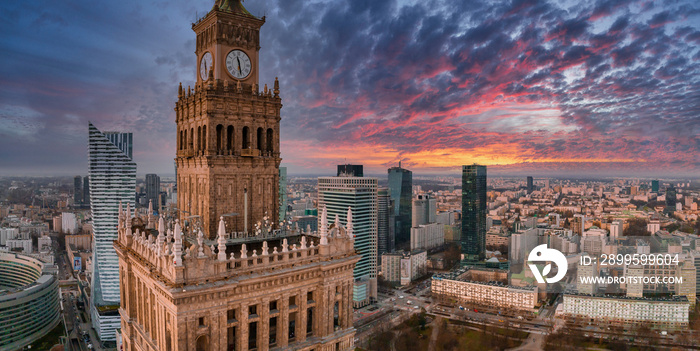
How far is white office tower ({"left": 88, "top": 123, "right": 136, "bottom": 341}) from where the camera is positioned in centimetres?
8281

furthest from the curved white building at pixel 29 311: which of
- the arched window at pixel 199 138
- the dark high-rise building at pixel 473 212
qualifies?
the dark high-rise building at pixel 473 212

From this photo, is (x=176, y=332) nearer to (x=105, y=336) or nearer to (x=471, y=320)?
(x=105, y=336)

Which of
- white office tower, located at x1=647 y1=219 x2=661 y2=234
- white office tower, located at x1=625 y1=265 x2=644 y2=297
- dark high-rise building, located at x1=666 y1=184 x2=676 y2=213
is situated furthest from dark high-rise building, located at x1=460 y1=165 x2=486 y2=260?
dark high-rise building, located at x1=666 y1=184 x2=676 y2=213

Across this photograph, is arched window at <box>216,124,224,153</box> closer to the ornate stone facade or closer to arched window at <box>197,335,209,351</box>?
the ornate stone facade

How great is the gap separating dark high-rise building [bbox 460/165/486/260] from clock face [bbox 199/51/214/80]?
135 metres

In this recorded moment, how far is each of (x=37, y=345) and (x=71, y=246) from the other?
223 ft

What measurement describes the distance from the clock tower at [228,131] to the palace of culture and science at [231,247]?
2.4 inches

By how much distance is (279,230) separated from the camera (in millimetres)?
26188

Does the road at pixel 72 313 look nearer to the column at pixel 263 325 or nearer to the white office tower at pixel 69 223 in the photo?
the white office tower at pixel 69 223

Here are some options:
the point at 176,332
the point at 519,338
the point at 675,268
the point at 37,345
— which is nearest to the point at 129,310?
the point at 176,332

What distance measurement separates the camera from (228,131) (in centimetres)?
2445

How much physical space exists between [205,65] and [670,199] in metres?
121

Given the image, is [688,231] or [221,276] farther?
[688,231]

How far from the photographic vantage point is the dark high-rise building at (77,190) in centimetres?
11284
